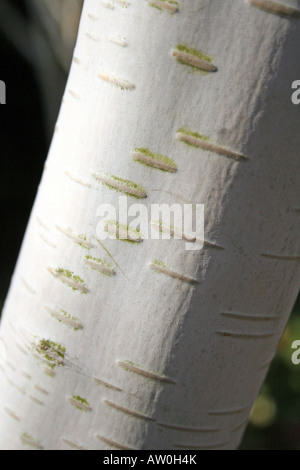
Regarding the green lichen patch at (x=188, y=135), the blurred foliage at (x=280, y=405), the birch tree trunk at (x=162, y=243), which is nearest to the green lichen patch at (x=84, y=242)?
the birch tree trunk at (x=162, y=243)

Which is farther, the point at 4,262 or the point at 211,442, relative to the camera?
the point at 4,262

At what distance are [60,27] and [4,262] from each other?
908mm

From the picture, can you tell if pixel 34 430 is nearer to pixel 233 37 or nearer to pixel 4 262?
pixel 233 37

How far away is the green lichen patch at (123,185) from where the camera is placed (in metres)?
0.45

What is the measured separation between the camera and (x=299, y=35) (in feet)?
1.33

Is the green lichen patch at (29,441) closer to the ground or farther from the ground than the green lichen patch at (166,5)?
closer to the ground

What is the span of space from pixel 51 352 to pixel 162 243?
0.51ft

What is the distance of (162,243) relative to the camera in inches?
17.8

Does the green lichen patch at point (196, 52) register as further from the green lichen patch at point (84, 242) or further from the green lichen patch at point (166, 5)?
the green lichen patch at point (84, 242)

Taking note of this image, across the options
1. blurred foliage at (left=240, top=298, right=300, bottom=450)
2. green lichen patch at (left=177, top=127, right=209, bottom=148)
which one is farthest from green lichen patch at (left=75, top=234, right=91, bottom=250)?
blurred foliage at (left=240, top=298, right=300, bottom=450)

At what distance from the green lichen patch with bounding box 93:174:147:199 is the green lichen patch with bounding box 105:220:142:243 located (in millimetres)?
27

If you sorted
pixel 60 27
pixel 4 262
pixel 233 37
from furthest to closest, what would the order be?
1. pixel 4 262
2. pixel 60 27
3. pixel 233 37

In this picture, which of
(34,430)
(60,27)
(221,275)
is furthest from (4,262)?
(221,275)

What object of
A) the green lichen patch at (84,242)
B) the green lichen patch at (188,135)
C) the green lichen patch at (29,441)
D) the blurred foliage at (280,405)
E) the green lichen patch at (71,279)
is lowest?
the blurred foliage at (280,405)
